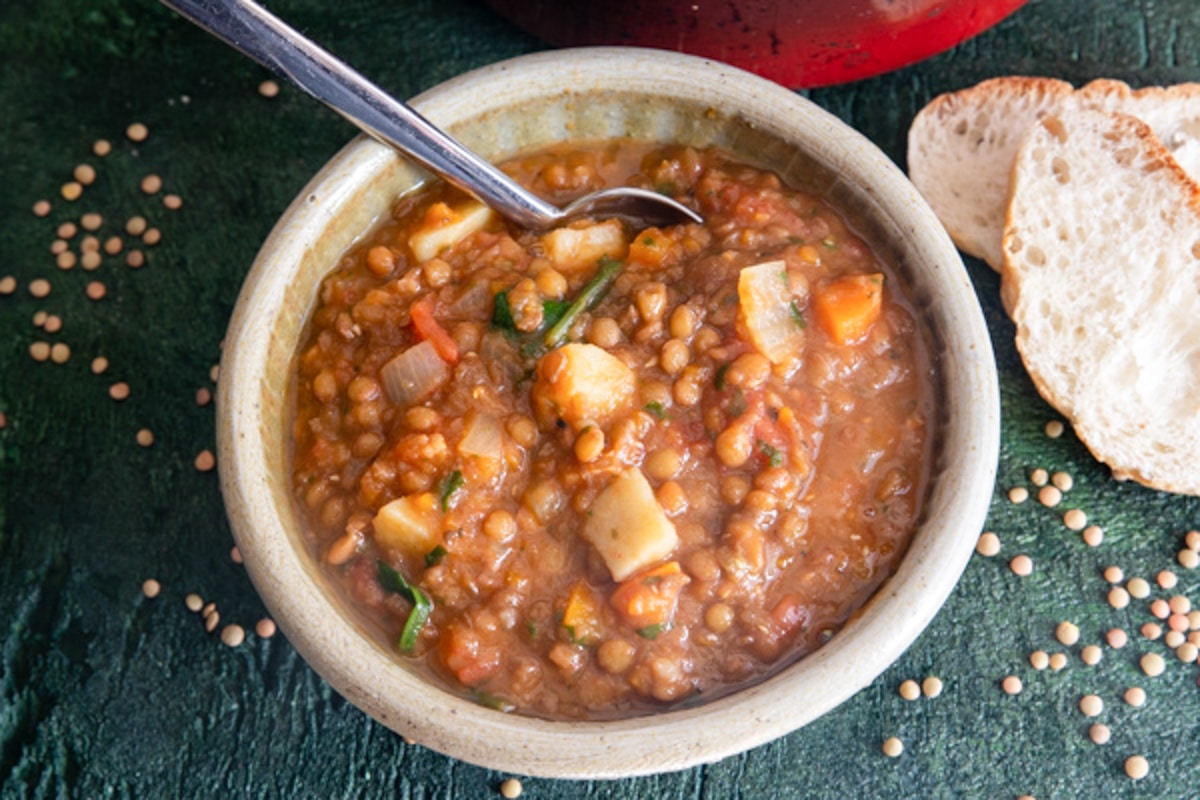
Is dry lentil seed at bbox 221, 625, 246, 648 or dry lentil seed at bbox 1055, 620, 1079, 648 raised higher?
dry lentil seed at bbox 1055, 620, 1079, 648

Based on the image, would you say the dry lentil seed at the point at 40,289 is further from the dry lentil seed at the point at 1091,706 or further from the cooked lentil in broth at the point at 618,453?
the dry lentil seed at the point at 1091,706

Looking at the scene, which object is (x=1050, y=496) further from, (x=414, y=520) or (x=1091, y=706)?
(x=414, y=520)

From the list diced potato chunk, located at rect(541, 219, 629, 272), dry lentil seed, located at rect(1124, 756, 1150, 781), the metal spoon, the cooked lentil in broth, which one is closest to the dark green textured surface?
dry lentil seed, located at rect(1124, 756, 1150, 781)

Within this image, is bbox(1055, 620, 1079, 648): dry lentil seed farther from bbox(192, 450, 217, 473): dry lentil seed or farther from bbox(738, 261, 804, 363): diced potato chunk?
bbox(192, 450, 217, 473): dry lentil seed

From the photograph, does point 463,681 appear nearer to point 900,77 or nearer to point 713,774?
point 713,774

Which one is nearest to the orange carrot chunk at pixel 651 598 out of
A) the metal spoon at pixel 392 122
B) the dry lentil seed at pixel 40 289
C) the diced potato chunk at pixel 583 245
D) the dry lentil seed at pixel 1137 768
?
the diced potato chunk at pixel 583 245
